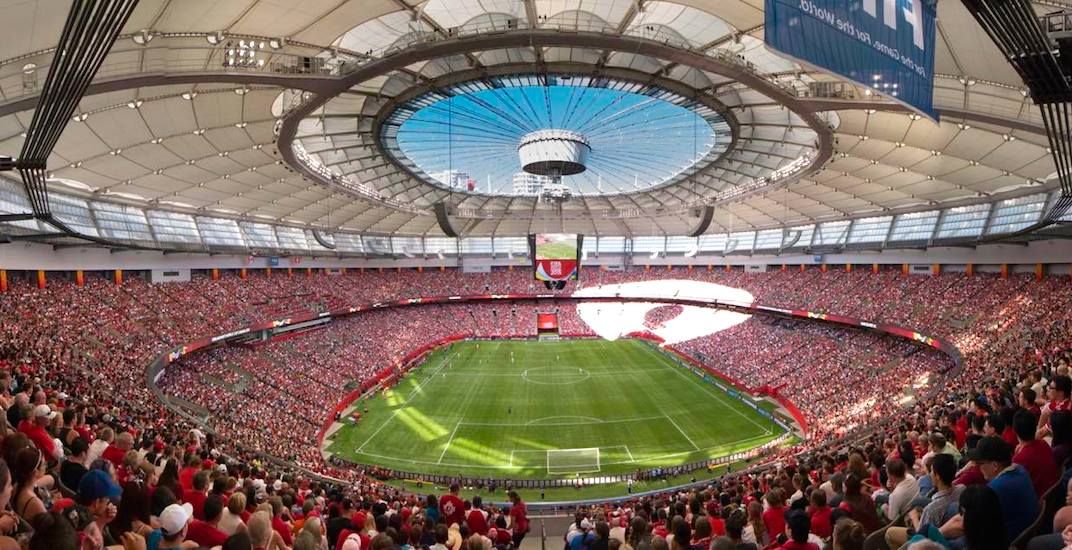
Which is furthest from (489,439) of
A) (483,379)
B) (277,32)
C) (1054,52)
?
(1054,52)

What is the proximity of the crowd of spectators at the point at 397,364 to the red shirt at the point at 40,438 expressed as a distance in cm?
2

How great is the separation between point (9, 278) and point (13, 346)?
12766 mm

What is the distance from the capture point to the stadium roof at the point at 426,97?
15.8 metres

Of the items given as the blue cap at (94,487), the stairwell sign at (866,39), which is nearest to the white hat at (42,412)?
the blue cap at (94,487)

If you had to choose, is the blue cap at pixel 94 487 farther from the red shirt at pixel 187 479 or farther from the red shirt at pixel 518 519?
the red shirt at pixel 518 519

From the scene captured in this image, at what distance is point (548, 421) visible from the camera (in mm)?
36562

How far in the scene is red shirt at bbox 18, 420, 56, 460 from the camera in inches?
302

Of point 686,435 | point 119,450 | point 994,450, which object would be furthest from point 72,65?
point 686,435

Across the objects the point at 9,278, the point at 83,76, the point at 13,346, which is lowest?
the point at 13,346

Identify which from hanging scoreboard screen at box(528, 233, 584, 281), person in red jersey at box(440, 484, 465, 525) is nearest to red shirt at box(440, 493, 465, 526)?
person in red jersey at box(440, 484, 465, 525)

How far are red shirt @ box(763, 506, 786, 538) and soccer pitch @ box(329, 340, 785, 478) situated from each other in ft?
68.0

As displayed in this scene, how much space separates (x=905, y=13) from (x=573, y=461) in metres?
25.4

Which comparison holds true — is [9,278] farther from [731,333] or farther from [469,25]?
[731,333]

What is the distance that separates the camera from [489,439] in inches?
1319
